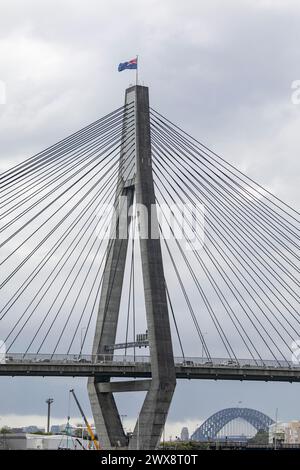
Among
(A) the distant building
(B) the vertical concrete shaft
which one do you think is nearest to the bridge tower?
(B) the vertical concrete shaft

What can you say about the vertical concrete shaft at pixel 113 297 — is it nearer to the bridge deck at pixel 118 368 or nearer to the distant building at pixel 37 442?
the bridge deck at pixel 118 368

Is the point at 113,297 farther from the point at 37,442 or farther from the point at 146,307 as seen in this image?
the point at 37,442

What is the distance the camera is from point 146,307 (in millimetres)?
103125

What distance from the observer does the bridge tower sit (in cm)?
10275

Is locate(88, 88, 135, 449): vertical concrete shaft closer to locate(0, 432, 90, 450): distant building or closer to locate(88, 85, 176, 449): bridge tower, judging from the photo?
locate(88, 85, 176, 449): bridge tower

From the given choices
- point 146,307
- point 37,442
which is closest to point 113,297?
point 146,307

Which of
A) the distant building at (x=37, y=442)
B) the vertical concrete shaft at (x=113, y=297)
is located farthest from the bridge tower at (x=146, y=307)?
the distant building at (x=37, y=442)

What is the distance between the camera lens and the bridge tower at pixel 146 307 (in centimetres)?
10275

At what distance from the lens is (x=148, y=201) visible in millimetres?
103375

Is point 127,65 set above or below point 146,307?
above

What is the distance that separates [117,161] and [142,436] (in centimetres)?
2534
